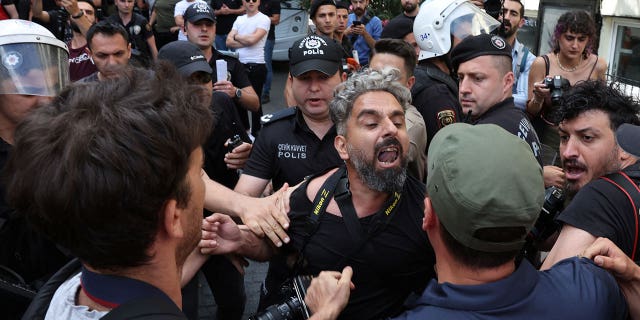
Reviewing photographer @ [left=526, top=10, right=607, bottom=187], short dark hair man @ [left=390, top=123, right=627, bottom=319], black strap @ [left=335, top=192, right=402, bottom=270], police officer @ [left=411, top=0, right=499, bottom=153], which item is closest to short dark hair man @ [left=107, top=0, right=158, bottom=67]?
police officer @ [left=411, top=0, right=499, bottom=153]

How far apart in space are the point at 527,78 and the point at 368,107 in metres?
3.75

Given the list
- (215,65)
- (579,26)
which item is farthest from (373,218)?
(579,26)

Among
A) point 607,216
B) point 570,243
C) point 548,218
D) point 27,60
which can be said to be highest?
point 27,60

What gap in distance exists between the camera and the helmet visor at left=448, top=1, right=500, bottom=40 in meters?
4.51

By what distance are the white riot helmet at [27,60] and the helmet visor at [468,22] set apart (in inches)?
112

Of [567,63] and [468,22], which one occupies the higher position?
[468,22]

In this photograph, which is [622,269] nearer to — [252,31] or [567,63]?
[567,63]

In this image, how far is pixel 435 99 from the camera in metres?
3.93

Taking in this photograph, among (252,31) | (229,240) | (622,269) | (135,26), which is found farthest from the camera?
(252,31)

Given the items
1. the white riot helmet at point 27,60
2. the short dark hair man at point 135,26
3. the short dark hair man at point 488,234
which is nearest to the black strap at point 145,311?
the short dark hair man at point 488,234

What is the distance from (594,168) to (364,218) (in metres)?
1.16

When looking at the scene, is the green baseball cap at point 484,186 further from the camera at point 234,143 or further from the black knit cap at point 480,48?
the camera at point 234,143

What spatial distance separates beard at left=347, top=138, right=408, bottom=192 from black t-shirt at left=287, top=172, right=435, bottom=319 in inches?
3.8

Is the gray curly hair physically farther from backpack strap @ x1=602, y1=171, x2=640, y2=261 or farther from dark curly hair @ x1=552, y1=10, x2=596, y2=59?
dark curly hair @ x1=552, y1=10, x2=596, y2=59
